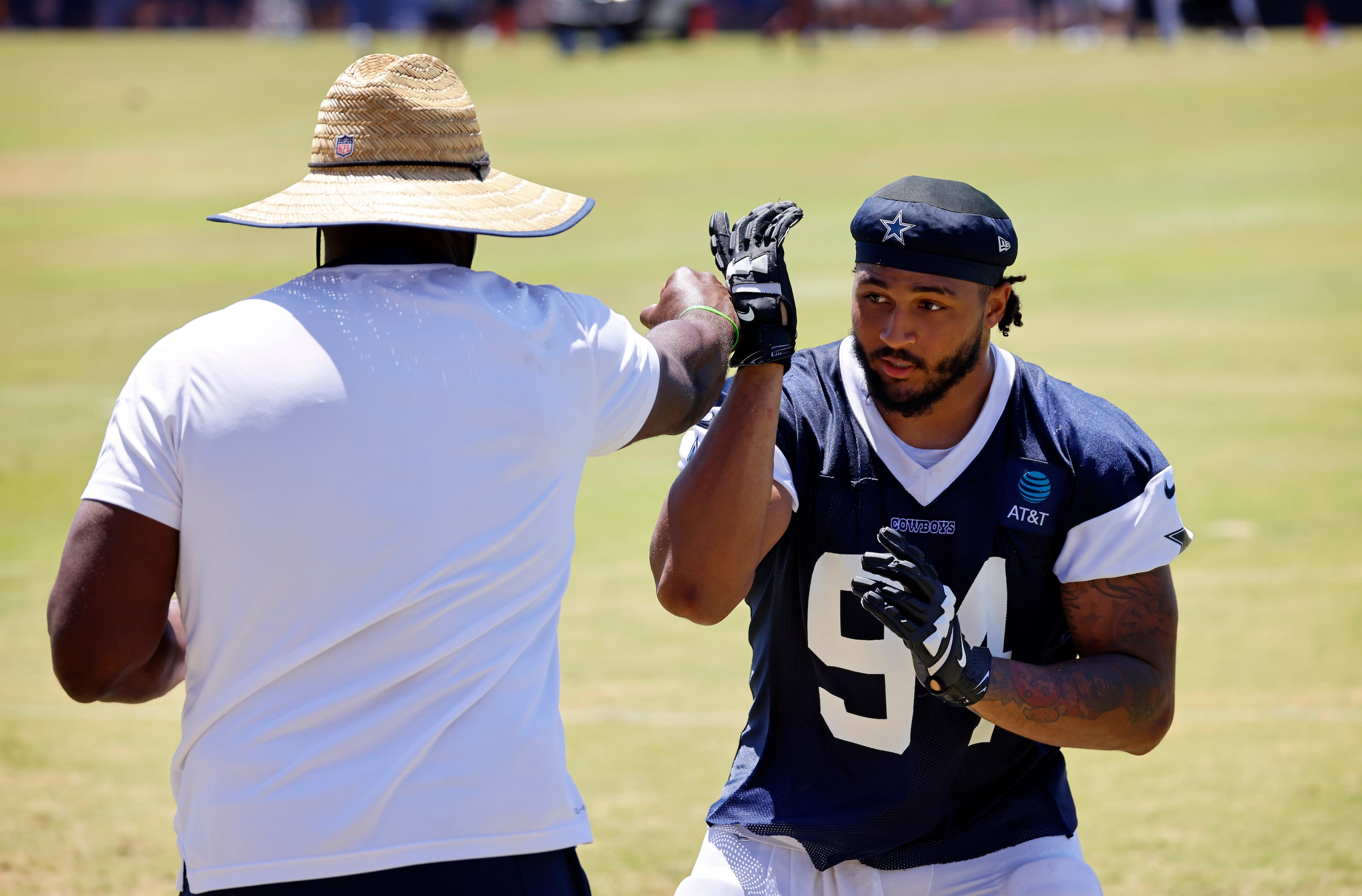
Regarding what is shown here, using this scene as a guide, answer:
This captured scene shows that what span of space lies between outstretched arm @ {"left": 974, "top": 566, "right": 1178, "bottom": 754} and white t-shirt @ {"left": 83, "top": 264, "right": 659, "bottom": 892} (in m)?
1.22

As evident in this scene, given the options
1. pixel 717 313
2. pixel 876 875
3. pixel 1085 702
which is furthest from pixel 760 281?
pixel 876 875

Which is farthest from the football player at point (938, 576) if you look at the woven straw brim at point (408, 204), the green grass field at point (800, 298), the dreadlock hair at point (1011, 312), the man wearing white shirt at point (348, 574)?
the green grass field at point (800, 298)

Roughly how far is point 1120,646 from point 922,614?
603mm

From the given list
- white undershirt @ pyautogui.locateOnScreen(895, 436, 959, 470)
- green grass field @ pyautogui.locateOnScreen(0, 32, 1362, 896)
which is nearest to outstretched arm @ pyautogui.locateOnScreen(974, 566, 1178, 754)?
white undershirt @ pyautogui.locateOnScreen(895, 436, 959, 470)

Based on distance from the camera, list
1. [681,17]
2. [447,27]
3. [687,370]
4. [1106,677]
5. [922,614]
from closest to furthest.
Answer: [687,370] < [922,614] < [1106,677] < [447,27] < [681,17]

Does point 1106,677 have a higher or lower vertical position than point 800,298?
higher

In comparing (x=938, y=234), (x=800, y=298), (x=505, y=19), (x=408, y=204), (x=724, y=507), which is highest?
(x=408, y=204)

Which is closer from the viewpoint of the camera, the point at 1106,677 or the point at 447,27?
the point at 1106,677

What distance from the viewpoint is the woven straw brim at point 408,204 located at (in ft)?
8.35

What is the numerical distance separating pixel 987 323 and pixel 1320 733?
357cm

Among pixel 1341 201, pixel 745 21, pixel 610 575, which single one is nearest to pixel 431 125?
pixel 610 575

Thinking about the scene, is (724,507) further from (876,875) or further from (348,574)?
(348,574)

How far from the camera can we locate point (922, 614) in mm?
3059

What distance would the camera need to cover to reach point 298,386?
2.32 metres
